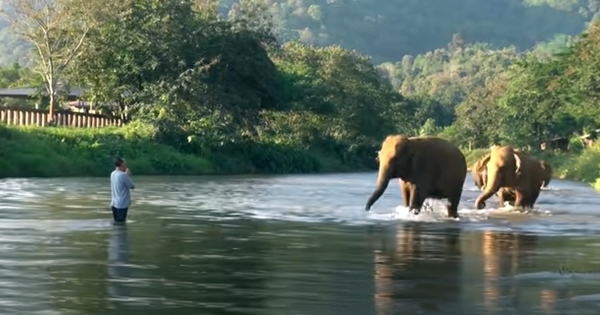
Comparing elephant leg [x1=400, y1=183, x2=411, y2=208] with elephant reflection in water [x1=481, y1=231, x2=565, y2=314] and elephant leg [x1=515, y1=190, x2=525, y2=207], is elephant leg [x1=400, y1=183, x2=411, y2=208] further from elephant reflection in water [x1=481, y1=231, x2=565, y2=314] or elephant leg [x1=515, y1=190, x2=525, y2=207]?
elephant reflection in water [x1=481, y1=231, x2=565, y2=314]

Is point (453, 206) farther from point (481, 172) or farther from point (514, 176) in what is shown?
point (481, 172)

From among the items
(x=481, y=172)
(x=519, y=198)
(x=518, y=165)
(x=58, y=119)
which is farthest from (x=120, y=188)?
(x=58, y=119)

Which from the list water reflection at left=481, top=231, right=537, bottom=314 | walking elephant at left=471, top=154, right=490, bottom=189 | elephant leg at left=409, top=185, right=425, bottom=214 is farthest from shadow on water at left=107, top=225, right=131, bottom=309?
walking elephant at left=471, top=154, right=490, bottom=189

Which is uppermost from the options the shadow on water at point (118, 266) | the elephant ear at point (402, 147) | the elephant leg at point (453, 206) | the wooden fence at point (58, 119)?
the wooden fence at point (58, 119)

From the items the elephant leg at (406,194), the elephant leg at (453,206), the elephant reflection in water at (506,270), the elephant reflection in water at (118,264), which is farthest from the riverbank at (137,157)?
the elephant reflection in water at (118,264)

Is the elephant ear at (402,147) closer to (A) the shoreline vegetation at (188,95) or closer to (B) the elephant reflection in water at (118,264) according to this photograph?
(B) the elephant reflection in water at (118,264)

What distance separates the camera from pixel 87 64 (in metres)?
71.5

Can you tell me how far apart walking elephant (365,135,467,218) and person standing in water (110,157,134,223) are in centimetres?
613

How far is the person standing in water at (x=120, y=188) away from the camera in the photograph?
2325 cm

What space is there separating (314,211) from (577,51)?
4826 centimetres

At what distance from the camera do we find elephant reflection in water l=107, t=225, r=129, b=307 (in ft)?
47.0

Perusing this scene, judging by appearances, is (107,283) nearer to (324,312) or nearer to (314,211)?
(324,312)

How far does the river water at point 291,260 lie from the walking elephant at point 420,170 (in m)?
0.53

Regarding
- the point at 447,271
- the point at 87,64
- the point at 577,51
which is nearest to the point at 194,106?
the point at 87,64
